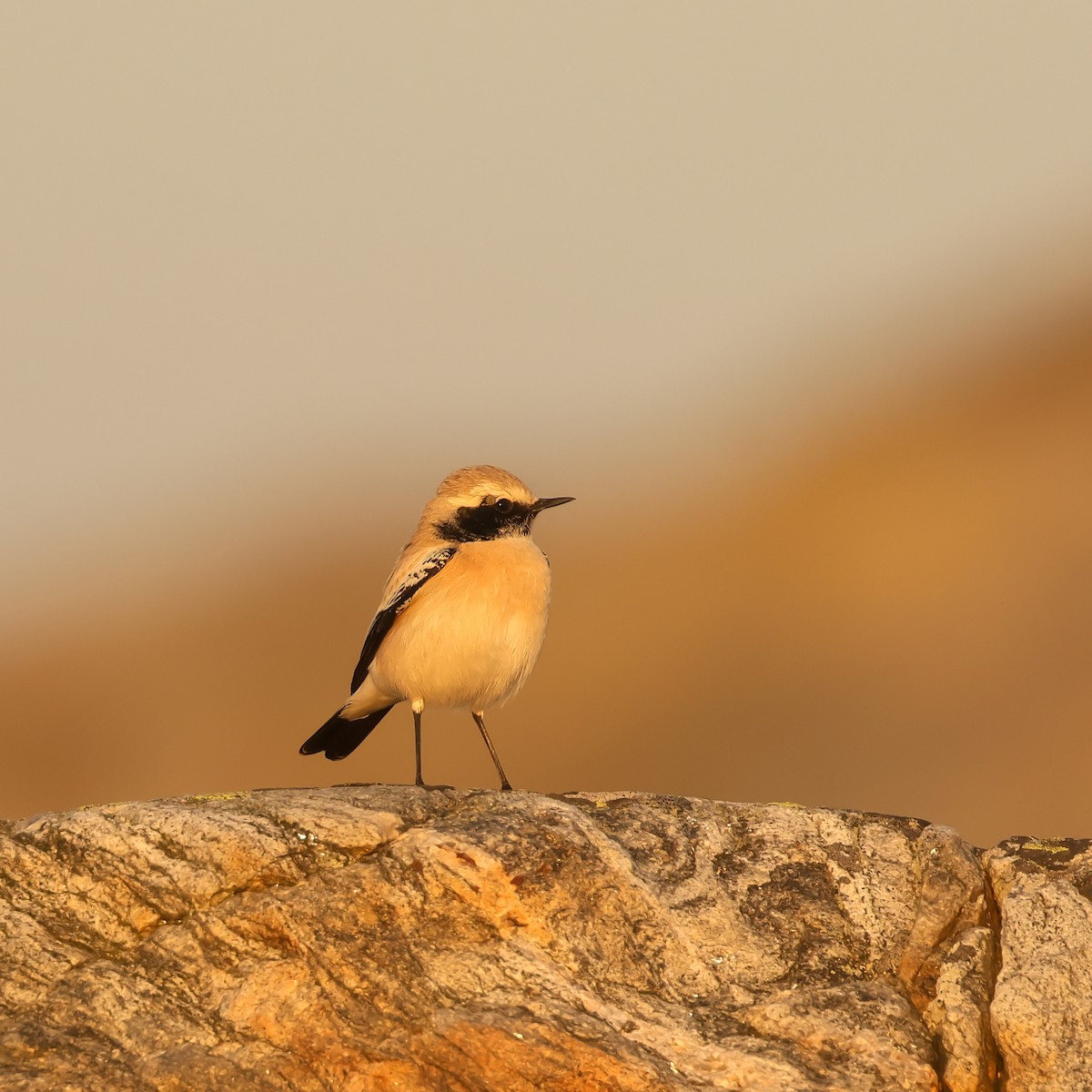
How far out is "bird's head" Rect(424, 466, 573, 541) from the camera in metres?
11.1

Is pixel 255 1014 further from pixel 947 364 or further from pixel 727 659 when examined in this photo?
pixel 947 364

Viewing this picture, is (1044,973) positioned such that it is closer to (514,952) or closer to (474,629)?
(514,952)

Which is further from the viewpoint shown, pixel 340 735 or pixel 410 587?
pixel 340 735

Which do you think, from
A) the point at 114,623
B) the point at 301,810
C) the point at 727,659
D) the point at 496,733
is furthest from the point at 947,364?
the point at 301,810

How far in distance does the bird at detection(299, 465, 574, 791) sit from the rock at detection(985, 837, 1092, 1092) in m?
3.78

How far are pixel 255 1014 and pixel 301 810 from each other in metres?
1.26

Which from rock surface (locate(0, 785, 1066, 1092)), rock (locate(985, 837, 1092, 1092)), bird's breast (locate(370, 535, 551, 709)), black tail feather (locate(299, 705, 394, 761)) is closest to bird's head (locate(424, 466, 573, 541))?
bird's breast (locate(370, 535, 551, 709))

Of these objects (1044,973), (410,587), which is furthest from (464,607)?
→ (1044,973)

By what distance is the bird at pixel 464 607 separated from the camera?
10.5 metres

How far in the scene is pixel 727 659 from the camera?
37219 millimetres

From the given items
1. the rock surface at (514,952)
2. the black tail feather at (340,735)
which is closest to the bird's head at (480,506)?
the black tail feather at (340,735)

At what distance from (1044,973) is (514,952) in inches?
97.9

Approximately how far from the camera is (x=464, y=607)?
10.5m

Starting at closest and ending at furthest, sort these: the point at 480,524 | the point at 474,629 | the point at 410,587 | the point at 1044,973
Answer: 1. the point at 1044,973
2. the point at 474,629
3. the point at 410,587
4. the point at 480,524
